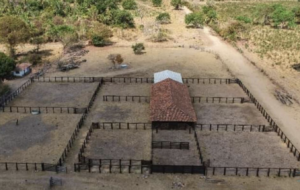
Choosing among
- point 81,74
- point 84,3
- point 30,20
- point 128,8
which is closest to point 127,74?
point 81,74

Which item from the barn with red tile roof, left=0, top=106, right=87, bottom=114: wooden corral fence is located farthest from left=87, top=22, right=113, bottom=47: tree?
left=0, top=106, right=87, bottom=114: wooden corral fence

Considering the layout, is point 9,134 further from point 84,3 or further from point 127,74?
point 84,3

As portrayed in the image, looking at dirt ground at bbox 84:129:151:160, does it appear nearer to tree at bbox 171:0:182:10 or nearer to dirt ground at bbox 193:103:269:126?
dirt ground at bbox 193:103:269:126

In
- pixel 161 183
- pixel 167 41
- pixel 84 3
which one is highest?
pixel 84 3

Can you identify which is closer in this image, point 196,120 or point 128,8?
point 196,120

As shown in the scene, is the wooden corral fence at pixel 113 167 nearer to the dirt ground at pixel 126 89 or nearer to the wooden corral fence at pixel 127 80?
the dirt ground at pixel 126 89

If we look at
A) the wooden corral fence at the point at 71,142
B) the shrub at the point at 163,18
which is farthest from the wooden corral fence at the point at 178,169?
the shrub at the point at 163,18

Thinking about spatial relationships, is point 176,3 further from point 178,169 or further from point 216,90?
point 178,169
